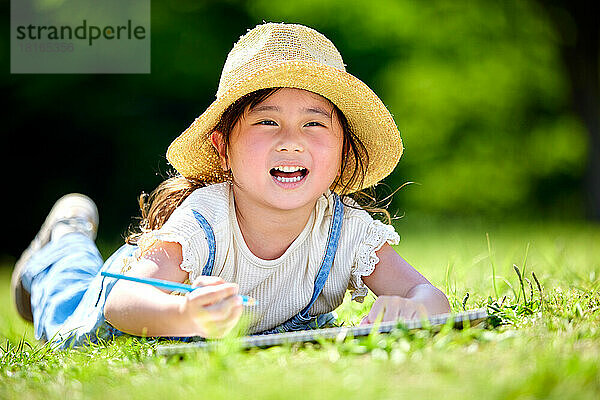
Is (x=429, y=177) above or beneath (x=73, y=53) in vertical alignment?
beneath

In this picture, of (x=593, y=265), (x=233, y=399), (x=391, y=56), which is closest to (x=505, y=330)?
(x=233, y=399)

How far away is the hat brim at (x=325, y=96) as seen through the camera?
262cm

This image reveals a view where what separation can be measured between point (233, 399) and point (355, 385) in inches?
9.6

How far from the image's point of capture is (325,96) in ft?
8.96

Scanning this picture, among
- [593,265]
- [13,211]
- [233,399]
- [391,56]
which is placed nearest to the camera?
[233,399]

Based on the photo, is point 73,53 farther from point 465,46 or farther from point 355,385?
point 355,385

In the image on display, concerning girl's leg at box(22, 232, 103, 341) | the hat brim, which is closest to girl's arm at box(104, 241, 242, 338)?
the hat brim

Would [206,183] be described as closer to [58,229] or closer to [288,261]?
[288,261]

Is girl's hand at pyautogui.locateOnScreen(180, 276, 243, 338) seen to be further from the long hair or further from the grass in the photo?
the long hair

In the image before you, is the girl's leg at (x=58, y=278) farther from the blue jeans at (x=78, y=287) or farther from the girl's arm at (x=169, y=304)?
the girl's arm at (x=169, y=304)

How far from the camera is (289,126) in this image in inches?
104

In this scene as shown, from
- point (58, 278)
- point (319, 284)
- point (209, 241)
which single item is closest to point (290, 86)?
point (209, 241)

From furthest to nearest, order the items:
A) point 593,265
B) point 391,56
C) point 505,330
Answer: point 391,56, point 593,265, point 505,330

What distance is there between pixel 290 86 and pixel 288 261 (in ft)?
2.06
